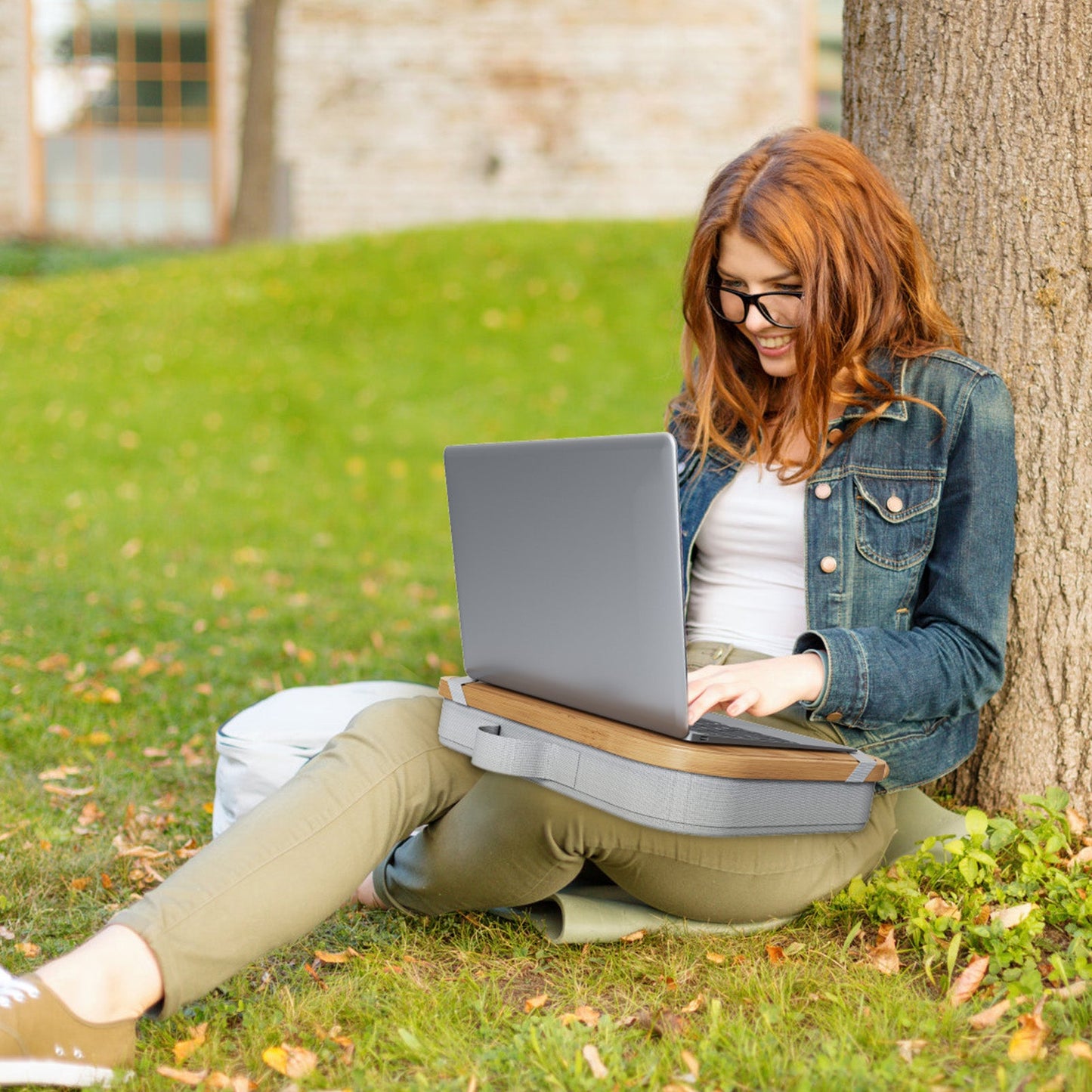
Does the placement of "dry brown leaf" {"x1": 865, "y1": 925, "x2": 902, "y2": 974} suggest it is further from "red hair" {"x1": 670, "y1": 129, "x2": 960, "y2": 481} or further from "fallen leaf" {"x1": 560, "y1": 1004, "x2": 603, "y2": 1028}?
"red hair" {"x1": 670, "y1": 129, "x2": 960, "y2": 481}

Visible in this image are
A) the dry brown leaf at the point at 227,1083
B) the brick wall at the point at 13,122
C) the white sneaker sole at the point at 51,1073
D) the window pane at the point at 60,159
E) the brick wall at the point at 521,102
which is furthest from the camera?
the window pane at the point at 60,159

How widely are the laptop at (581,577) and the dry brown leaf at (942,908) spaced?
39cm

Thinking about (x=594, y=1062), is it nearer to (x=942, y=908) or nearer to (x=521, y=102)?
(x=942, y=908)

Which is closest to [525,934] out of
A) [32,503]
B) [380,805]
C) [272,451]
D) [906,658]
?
[380,805]

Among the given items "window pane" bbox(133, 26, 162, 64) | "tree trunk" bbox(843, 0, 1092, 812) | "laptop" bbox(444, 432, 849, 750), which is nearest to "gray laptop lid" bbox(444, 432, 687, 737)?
"laptop" bbox(444, 432, 849, 750)

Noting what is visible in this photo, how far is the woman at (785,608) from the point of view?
82.9 inches

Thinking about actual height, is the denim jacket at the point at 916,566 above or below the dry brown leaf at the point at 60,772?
above

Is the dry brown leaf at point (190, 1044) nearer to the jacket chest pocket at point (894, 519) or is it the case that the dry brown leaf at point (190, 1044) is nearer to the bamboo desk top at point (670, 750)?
the bamboo desk top at point (670, 750)

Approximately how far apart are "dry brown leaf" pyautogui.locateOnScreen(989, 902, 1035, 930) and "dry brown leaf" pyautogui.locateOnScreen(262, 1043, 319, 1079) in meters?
1.17

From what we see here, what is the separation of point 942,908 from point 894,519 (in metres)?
0.70

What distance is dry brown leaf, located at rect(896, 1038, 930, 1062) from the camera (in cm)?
192

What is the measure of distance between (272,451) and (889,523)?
613cm

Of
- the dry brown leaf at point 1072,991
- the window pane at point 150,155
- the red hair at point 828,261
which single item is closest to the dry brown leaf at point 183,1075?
the dry brown leaf at point 1072,991

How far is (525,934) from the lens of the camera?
243 cm
